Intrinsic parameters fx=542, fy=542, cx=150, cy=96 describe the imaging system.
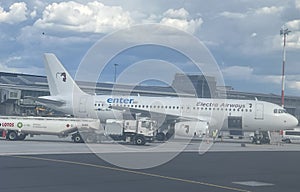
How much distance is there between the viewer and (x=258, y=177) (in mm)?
20719

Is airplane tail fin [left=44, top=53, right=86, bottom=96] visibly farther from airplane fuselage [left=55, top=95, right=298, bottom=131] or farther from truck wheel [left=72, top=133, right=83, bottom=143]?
truck wheel [left=72, top=133, right=83, bottom=143]

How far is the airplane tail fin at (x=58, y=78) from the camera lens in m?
62.2

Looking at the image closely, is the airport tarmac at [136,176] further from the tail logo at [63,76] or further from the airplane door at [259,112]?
the tail logo at [63,76]

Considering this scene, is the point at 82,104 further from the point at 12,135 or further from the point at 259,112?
the point at 259,112

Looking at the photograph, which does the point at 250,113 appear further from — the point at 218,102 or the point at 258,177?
the point at 258,177

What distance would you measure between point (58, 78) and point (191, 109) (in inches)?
653

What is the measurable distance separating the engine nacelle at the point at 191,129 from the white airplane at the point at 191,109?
1.71 meters

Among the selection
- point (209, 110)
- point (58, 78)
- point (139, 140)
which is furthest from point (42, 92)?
point (139, 140)

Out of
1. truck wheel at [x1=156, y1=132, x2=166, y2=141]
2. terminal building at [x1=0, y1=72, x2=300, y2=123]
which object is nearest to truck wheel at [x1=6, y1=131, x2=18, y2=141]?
truck wheel at [x1=156, y1=132, x2=166, y2=141]

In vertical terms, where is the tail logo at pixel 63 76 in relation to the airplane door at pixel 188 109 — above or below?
above

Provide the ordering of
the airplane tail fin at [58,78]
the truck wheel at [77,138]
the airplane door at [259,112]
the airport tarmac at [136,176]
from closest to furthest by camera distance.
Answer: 1. the airport tarmac at [136,176]
2. the truck wheel at [77,138]
3. the airplane door at [259,112]
4. the airplane tail fin at [58,78]

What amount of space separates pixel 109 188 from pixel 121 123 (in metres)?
29.6

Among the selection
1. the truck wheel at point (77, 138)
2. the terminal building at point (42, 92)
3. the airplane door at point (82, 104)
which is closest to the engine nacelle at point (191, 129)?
the terminal building at point (42, 92)

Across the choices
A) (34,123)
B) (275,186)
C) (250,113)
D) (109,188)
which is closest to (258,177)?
(275,186)
